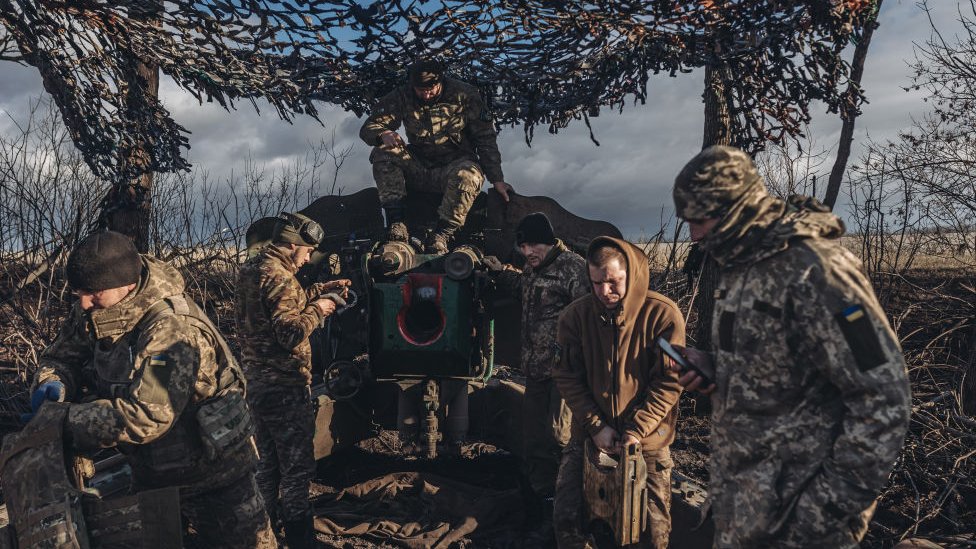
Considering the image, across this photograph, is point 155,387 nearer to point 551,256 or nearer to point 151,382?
point 151,382

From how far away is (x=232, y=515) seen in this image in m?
3.57

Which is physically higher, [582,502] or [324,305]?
[324,305]

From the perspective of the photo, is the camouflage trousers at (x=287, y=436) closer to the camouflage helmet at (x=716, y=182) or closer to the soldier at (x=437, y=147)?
the soldier at (x=437, y=147)

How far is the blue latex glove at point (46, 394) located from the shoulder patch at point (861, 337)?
3.26m

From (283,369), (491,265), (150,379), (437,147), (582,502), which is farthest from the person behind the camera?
(437,147)

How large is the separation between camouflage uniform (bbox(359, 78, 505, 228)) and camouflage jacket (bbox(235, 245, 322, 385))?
2.13 metres

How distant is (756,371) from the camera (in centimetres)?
241

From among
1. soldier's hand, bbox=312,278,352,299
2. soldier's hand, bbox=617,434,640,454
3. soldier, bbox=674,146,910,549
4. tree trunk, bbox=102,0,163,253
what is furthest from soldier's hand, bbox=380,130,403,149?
soldier, bbox=674,146,910,549

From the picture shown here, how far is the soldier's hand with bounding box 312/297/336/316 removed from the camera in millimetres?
4848

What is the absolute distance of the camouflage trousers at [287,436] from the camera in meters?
4.76

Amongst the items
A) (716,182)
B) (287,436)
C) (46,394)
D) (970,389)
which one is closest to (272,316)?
(287,436)

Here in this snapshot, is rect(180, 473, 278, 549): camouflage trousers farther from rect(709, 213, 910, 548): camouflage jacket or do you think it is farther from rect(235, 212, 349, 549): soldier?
rect(709, 213, 910, 548): camouflage jacket

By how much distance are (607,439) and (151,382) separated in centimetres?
210

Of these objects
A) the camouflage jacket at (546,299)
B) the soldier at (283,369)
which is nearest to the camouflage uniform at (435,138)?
the camouflage jacket at (546,299)
